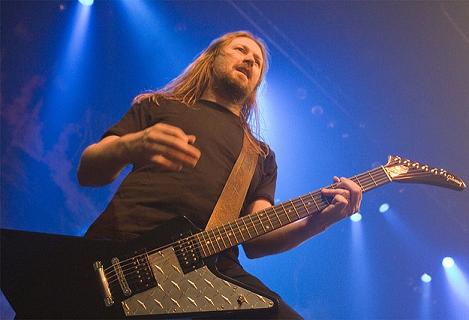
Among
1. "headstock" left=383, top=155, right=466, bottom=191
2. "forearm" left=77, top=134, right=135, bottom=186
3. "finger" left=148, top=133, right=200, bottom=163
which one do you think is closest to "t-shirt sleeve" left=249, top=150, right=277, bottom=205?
Answer: "headstock" left=383, top=155, right=466, bottom=191

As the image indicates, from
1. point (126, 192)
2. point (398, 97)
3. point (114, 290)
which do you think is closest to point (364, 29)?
point (398, 97)

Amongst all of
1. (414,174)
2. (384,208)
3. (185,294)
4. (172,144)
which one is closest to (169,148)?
(172,144)

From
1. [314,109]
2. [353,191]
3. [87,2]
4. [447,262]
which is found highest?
[87,2]

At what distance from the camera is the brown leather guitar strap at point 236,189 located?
162cm

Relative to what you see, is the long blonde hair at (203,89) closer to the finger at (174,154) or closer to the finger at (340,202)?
the finger at (340,202)

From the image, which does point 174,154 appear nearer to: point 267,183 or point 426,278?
point 267,183

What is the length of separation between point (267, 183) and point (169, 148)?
37.2 inches

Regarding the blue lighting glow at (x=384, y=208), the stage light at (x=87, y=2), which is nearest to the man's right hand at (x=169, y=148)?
the stage light at (x=87, y=2)

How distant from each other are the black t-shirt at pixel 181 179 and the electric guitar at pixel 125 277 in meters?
0.12

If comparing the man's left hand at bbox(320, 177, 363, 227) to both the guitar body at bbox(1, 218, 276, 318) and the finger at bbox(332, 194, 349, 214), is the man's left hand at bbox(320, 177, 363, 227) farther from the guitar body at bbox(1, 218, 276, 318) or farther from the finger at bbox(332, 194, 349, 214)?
the guitar body at bbox(1, 218, 276, 318)

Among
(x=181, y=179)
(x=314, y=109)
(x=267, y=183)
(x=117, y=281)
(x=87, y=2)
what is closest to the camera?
(x=117, y=281)

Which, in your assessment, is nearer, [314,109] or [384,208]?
[314,109]

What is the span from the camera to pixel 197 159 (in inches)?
45.9

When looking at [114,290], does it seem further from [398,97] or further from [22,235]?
[398,97]
